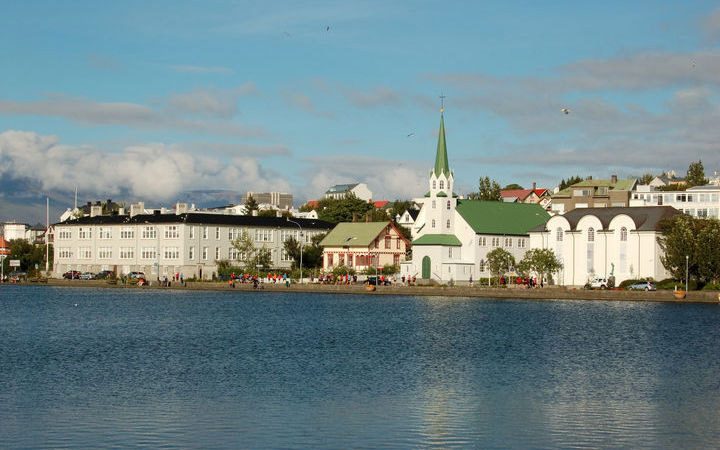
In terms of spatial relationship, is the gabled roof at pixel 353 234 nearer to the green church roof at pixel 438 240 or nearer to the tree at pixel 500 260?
the green church roof at pixel 438 240

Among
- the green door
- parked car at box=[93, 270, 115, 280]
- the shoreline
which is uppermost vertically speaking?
the green door

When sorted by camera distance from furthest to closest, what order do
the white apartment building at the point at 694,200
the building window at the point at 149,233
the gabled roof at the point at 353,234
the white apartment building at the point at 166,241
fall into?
the building window at the point at 149,233 → the white apartment building at the point at 166,241 → the gabled roof at the point at 353,234 → the white apartment building at the point at 694,200

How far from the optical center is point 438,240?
401ft

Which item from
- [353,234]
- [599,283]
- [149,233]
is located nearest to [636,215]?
[599,283]

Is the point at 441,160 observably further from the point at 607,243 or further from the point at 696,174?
the point at 696,174

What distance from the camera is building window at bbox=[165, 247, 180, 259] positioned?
134675 millimetres

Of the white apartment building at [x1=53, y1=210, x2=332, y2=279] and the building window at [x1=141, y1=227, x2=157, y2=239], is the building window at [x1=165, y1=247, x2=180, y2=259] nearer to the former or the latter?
the white apartment building at [x1=53, y1=210, x2=332, y2=279]

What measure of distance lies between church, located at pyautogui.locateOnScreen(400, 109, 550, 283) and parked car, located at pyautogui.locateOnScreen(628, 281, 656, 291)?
25.5m

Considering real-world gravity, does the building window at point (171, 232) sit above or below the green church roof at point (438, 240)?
above

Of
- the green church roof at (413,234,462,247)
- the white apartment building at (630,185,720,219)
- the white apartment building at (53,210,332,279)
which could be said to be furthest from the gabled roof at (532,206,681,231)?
the white apartment building at (53,210,332,279)

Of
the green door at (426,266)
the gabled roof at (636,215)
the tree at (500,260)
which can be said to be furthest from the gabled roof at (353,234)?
the gabled roof at (636,215)

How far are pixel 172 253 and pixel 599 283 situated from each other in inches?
2363

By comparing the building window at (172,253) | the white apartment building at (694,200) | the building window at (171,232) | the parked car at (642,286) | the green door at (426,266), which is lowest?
the parked car at (642,286)

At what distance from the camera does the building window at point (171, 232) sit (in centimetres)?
13475
